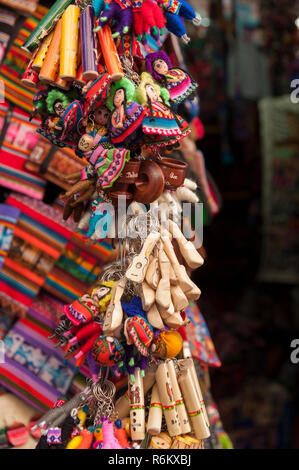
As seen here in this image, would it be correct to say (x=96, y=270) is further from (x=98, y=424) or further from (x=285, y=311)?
(x=285, y=311)

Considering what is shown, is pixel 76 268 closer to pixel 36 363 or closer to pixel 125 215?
pixel 36 363

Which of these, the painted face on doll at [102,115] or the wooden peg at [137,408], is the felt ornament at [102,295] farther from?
the painted face on doll at [102,115]

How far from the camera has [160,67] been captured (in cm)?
110

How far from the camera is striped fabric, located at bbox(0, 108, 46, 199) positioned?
1.40 m

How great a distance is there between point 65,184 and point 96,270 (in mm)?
243

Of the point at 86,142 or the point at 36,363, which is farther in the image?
the point at 36,363

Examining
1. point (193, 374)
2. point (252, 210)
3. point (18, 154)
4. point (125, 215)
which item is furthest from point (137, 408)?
point (252, 210)

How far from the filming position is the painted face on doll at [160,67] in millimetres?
1097

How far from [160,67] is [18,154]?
0.50 m

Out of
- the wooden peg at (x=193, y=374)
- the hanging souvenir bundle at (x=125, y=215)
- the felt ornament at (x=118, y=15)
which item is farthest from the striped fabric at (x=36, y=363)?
the felt ornament at (x=118, y=15)

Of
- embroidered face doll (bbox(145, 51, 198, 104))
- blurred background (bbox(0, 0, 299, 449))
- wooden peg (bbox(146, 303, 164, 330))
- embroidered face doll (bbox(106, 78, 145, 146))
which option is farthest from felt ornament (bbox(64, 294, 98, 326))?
blurred background (bbox(0, 0, 299, 449))

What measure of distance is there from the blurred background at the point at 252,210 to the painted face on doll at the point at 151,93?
1.68 meters

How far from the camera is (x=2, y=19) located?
4.50 feet
